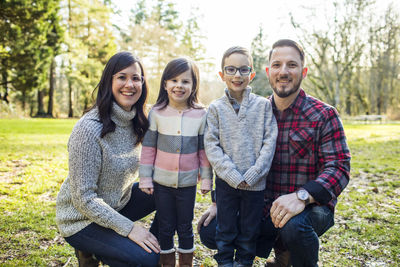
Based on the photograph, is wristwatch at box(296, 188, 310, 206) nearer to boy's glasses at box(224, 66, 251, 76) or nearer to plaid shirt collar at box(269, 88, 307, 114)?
plaid shirt collar at box(269, 88, 307, 114)

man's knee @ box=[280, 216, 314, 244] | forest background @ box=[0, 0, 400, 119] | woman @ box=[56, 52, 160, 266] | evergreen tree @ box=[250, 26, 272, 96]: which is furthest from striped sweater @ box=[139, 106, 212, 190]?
Answer: evergreen tree @ box=[250, 26, 272, 96]

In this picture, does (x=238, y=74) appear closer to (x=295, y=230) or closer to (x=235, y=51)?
(x=235, y=51)

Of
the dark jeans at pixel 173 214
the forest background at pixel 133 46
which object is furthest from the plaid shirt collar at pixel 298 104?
the forest background at pixel 133 46

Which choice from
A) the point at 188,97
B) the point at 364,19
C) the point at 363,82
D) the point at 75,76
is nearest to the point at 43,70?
the point at 75,76

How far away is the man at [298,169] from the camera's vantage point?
6.95 feet

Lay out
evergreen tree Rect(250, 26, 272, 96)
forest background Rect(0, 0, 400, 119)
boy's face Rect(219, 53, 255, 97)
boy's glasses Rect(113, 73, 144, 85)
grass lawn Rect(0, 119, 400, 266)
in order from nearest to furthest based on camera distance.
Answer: boy's glasses Rect(113, 73, 144, 85) < boy's face Rect(219, 53, 255, 97) < grass lawn Rect(0, 119, 400, 266) < forest background Rect(0, 0, 400, 119) < evergreen tree Rect(250, 26, 272, 96)

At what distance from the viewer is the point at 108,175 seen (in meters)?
2.30

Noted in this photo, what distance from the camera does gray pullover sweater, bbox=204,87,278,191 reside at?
227 cm

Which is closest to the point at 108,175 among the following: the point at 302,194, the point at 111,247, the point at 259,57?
the point at 111,247

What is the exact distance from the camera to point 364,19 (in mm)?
21031

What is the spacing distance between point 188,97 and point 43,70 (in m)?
21.5

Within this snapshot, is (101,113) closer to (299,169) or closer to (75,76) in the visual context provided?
(299,169)

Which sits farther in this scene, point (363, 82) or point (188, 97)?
point (363, 82)

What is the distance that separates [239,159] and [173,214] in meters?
0.77
